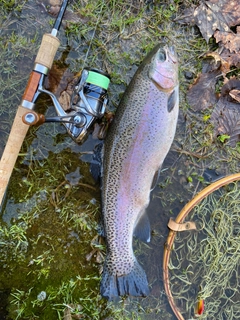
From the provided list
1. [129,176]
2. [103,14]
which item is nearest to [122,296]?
[129,176]

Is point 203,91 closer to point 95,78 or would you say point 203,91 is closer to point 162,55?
point 162,55

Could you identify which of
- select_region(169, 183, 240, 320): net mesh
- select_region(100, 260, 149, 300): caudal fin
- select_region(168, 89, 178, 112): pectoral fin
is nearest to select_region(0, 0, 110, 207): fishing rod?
select_region(168, 89, 178, 112): pectoral fin

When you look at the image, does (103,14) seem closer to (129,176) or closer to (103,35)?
(103,35)

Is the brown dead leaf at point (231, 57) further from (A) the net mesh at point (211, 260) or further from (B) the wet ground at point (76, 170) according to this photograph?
(A) the net mesh at point (211, 260)

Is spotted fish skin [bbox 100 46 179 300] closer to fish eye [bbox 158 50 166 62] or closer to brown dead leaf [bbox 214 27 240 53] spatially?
fish eye [bbox 158 50 166 62]

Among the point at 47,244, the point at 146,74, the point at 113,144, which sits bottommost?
the point at 47,244

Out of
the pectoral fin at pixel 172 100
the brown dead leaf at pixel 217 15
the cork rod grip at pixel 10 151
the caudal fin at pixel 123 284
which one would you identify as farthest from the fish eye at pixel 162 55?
the caudal fin at pixel 123 284
